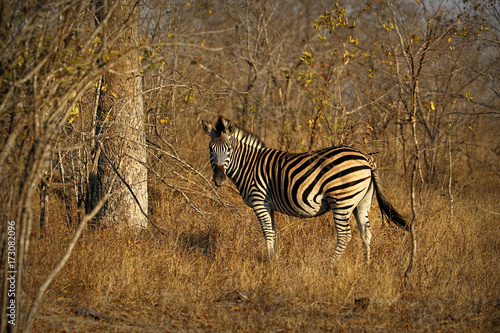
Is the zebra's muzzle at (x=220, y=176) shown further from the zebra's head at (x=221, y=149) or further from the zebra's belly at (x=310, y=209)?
the zebra's belly at (x=310, y=209)

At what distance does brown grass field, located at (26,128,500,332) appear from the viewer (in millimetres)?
4172

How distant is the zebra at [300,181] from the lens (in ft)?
19.0

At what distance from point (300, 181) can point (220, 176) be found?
3.41 feet

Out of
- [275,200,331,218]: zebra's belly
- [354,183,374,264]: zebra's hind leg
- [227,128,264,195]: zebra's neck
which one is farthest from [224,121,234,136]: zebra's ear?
[354,183,374,264]: zebra's hind leg

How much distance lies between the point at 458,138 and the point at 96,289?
1006 centimetres

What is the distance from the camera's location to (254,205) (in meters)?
6.30

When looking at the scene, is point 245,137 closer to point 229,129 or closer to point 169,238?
point 229,129

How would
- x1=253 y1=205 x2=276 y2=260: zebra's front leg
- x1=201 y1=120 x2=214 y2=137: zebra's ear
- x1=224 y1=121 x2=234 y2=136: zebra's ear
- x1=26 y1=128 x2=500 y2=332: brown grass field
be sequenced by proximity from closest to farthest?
x1=26 y1=128 x2=500 y2=332: brown grass field < x1=253 y1=205 x2=276 y2=260: zebra's front leg < x1=224 y1=121 x2=234 y2=136: zebra's ear < x1=201 y1=120 x2=214 y2=137: zebra's ear

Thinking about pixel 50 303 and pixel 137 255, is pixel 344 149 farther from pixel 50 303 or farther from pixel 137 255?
pixel 50 303

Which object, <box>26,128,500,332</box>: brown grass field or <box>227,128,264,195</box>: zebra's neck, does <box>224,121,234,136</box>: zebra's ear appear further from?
<box>26,128,500,332</box>: brown grass field

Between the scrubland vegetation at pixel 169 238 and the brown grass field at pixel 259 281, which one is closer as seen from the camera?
the scrubland vegetation at pixel 169 238

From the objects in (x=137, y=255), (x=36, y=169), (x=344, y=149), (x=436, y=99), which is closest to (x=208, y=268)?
(x=137, y=255)

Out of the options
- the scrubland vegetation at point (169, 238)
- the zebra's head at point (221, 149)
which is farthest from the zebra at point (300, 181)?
the scrubland vegetation at point (169, 238)

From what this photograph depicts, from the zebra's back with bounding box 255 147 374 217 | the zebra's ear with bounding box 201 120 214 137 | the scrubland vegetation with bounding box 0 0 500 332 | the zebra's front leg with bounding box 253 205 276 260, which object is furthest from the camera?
the zebra's ear with bounding box 201 120 214 137
